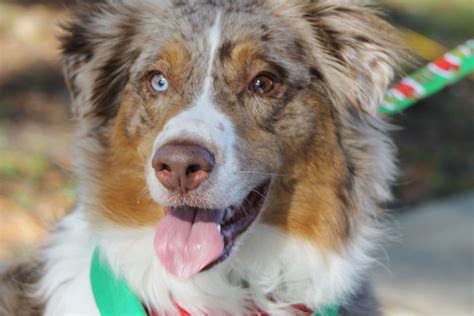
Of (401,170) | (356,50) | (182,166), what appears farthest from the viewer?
(401,170)

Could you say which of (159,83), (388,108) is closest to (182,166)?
(159,83)

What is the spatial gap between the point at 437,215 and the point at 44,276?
13.3 ft

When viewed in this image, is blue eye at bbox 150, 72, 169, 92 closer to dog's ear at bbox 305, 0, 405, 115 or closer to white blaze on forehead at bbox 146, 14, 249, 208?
white blaze on forehead at bbox 146, 14, 249, 208

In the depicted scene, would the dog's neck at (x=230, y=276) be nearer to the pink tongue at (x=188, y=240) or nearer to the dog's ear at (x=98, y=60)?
the pink tongue at (x=188, y=240)

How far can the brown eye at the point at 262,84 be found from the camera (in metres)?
4.15

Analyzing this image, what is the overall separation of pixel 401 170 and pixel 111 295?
464 cm

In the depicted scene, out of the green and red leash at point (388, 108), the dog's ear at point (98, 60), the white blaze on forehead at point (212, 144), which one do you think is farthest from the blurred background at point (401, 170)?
the white blaze on forehead at point (212, 144)

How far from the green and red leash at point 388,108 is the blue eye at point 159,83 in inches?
30.6

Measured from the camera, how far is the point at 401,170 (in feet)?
26.9

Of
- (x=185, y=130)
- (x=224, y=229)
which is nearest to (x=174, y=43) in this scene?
(x=185, y=130)

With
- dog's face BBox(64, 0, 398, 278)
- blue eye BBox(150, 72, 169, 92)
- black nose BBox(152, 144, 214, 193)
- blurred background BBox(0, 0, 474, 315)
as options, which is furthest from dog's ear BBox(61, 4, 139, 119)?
black nose BBox(152, 144, 214, 193)

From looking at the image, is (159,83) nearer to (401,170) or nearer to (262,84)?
(262,84)

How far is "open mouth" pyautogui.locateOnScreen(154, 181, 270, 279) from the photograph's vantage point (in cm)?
388

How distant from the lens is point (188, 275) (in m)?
3.89
